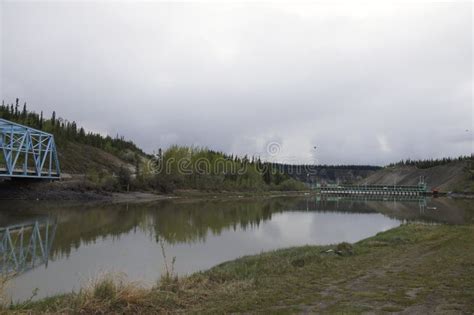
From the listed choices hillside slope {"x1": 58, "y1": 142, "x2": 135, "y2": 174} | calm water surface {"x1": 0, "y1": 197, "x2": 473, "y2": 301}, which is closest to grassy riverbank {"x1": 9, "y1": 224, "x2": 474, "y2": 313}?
calm water surface {"x1": 0, "y1": 197, "x2": 473, "y2": 301}

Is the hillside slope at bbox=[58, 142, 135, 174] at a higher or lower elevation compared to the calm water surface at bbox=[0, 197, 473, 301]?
higher

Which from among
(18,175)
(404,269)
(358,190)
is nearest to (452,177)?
(358,190)

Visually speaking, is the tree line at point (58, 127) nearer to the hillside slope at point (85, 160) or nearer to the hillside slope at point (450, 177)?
the hillside slope at point (85, 160)

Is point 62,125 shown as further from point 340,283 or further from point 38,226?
point 340,283

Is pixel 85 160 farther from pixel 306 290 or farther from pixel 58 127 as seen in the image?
pixel 306 290

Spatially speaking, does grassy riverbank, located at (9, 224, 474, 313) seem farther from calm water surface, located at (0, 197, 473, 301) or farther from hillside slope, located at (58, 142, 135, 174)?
hillside slope, located at (58, 142, 135, 174)

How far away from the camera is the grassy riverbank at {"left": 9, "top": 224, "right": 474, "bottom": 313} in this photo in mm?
8016

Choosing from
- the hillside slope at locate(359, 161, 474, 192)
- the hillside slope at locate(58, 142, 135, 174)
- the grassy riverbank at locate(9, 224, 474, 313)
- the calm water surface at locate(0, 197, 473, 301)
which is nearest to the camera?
the grassy riverbank at locate(9, 224, 474, 313)

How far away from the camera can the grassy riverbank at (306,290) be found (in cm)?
802

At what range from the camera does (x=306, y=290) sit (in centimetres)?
959

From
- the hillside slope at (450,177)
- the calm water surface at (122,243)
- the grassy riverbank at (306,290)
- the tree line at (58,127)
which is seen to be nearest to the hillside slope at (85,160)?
the tree line at (58,127)

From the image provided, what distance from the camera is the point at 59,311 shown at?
7.68m

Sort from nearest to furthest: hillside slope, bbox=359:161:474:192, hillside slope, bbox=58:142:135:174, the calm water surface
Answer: the calm water surface < hillside slope, bbox=58:142:135:174 < hillside slope, bbox=359:161:474:192

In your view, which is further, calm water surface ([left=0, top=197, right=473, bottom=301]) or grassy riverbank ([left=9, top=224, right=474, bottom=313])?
calm water surface ([left=0, top=197, right=473, bottom=301])
